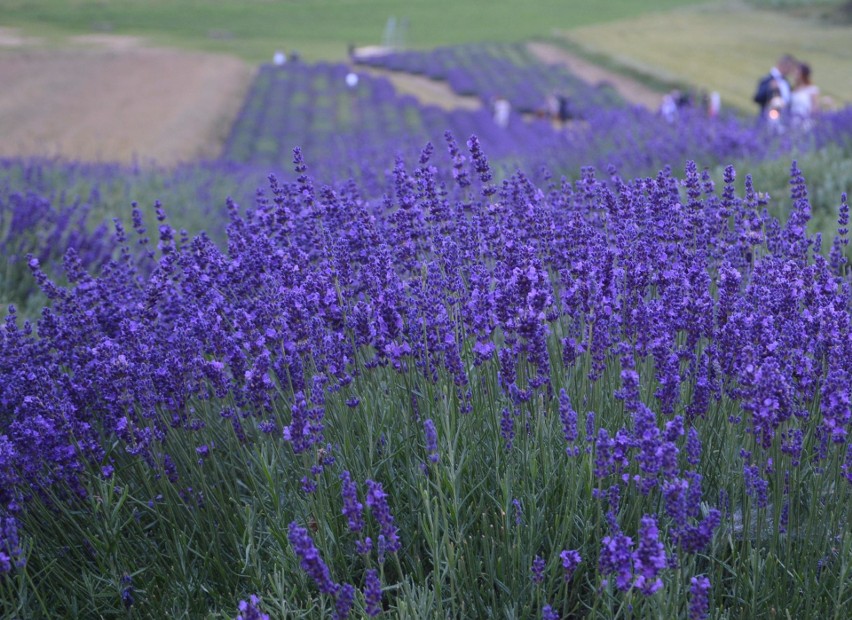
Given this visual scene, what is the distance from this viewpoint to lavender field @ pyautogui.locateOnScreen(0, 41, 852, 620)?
2.37 metres

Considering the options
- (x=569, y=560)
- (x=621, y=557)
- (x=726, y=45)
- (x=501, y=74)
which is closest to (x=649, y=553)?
(x=621, y=557)

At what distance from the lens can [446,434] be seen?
254 centimetres

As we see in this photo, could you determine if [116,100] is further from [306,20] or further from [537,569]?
[306,20]

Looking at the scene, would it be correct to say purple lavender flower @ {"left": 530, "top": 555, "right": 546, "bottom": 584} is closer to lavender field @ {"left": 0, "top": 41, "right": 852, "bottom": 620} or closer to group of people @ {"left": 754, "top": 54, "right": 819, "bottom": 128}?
lavender field @ {"left": 0, "top": 41, "right": 852, "bottom": 620}

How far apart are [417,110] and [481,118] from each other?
11.8 ft

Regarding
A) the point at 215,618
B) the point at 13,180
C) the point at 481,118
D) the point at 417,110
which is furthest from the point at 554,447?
the point at 417,110

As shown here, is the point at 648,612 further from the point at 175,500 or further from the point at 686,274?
the point at 175,500

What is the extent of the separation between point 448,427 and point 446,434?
6 centimetres

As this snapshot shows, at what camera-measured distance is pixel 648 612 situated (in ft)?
7.22

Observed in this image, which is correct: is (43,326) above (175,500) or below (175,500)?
above

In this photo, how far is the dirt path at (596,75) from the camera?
1060 inches

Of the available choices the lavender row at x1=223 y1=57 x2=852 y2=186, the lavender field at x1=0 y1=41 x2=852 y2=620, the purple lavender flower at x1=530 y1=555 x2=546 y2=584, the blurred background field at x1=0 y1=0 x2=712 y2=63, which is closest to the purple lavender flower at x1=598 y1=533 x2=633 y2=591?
the lavender field at x1=0 y1=41 x2=852 y2=620

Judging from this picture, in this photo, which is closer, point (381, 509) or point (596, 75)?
point (381, 509)

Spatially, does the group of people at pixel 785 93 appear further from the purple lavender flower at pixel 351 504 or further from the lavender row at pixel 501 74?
the purple lavender flower at pixel 351 504
